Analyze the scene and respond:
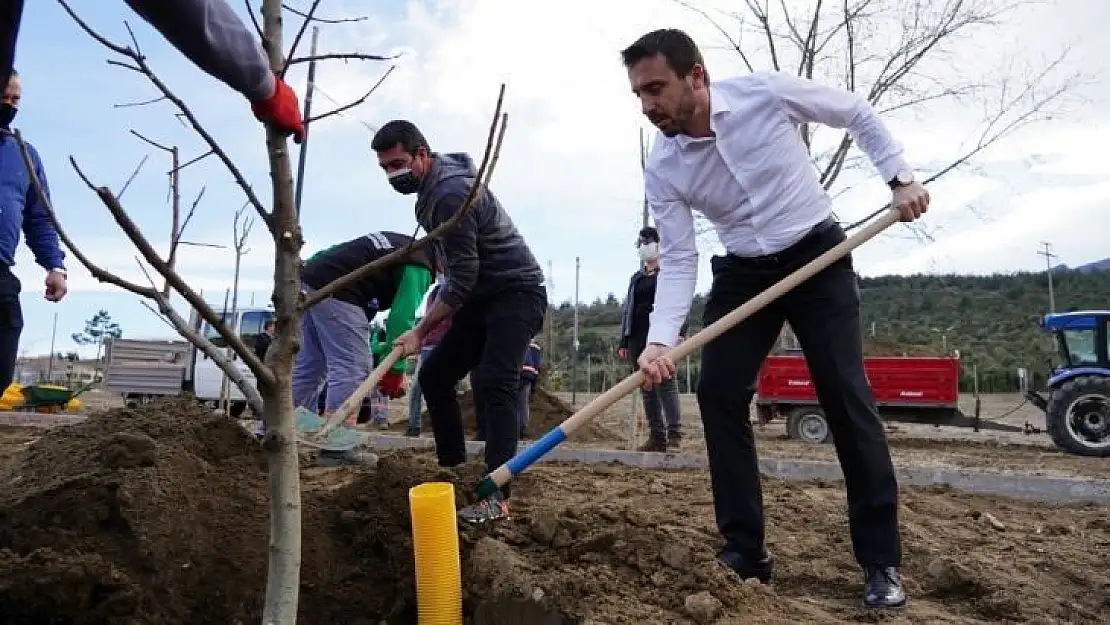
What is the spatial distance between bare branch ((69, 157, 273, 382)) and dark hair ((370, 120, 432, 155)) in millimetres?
2280

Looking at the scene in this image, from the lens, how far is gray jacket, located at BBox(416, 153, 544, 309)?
3438 millimetres

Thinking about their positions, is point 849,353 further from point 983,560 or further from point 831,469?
point 831,469

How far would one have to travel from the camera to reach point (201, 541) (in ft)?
7.43

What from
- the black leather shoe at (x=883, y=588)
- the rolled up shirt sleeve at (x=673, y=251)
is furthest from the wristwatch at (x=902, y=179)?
the black leather shoe at (x=883, y=588)

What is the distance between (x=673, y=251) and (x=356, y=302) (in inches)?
99.6

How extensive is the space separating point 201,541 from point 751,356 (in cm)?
179

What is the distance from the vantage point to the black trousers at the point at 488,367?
3.42 metres

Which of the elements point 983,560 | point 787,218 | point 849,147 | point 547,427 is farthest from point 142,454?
point 849,147

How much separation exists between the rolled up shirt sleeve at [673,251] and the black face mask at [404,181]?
1192 millimetres

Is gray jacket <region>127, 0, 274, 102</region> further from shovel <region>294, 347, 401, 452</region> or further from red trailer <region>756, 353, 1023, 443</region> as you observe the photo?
red trailer <region>756, 353, 1023, 443</region>

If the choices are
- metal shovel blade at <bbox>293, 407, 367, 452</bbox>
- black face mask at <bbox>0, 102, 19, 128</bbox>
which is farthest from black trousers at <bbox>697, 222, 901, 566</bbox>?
black face mask at <bbox>0, 102, 19, 128</bbox>

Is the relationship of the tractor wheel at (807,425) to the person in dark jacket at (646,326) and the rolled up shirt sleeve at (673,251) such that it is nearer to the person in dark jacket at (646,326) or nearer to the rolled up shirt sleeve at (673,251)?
the person in dark jacket at (646,326)

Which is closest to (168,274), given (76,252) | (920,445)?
(76,252)

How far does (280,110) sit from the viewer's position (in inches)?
65.1
